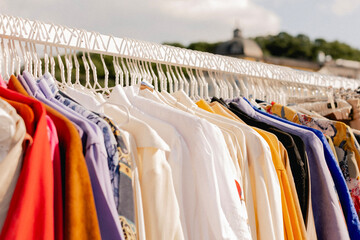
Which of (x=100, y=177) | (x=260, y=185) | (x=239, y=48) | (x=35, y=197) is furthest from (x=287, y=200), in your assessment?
(x=239, y=48)

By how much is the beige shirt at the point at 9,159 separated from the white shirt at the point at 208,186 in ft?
1.14

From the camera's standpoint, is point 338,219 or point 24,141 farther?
point 338,219

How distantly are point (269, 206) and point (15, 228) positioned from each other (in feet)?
1.88

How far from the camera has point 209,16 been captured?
204ft

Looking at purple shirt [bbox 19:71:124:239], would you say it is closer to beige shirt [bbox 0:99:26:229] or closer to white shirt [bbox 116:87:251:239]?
beige shirt [bbox 0:99:26:229]

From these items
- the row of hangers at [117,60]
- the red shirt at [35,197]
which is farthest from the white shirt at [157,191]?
the row of hangers at [117,60]

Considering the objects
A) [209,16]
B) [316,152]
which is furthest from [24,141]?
[209,16]

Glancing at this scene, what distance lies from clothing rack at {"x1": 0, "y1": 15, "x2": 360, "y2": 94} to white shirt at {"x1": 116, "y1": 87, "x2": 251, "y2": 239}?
373 mm

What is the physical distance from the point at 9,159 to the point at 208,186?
15.2 inches

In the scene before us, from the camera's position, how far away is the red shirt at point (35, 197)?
593 mm

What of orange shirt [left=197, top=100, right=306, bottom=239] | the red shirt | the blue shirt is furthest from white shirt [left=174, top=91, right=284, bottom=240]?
the red shirt

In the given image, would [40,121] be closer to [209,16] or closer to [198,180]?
[198,180]

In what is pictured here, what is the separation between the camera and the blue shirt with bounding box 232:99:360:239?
1082 mm

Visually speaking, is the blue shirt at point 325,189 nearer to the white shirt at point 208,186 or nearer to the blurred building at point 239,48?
the white shirt at point 208,186
